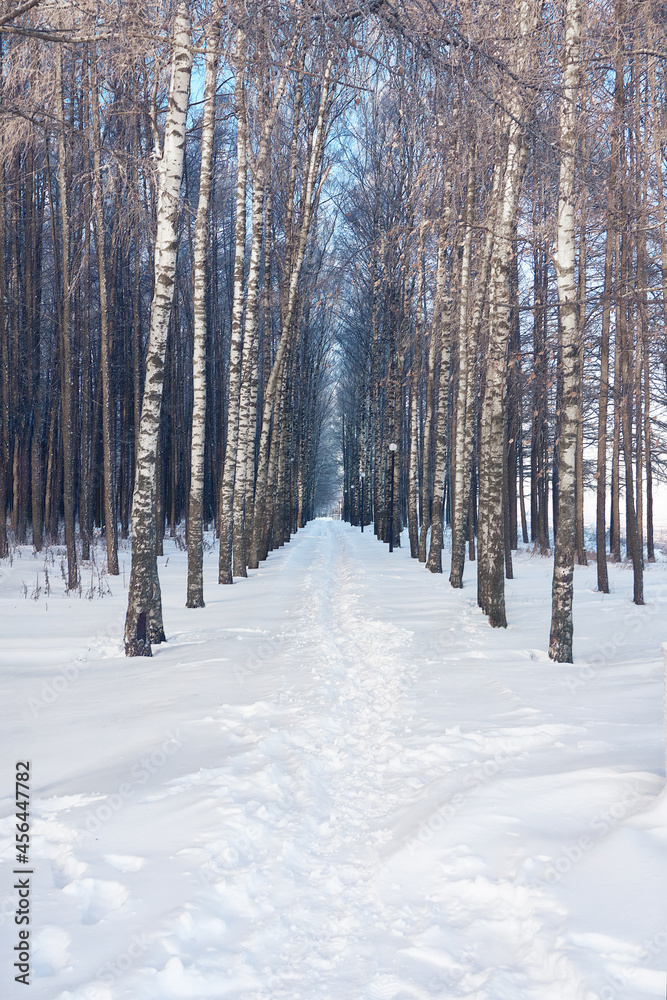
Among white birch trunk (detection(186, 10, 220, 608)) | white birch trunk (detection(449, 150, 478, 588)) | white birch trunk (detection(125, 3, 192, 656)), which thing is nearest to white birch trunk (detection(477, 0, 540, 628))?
white birch trunk (detection(449, 150, 478, 588))

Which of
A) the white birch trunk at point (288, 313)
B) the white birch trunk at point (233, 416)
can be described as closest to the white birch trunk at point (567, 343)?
the white birch trunk at point (233, 416)

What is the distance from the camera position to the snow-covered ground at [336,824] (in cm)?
247

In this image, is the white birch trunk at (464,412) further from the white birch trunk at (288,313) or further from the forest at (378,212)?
the white birch trunk at (288,313)

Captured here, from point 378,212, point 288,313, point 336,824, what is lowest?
point 336,824

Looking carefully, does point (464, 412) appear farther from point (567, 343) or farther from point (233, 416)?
point (567, 343)

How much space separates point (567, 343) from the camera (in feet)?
24.3

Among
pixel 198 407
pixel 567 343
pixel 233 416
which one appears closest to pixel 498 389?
pixel 567 343

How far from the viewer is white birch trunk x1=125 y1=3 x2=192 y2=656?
7496 mm

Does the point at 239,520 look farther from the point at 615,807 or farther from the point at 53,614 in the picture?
the point at 615,807

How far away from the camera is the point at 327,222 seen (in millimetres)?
25359

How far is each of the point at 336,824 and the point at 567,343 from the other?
5803 mm

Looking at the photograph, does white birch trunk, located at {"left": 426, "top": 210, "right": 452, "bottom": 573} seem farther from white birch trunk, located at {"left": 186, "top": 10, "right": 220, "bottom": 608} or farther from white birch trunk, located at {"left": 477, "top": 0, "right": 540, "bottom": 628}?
white birch trunk, located at {"left": 186, "top": 10, "right": 220, "bottom": 608}

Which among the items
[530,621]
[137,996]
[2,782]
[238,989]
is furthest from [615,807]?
[530,621]

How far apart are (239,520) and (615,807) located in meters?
12.6
